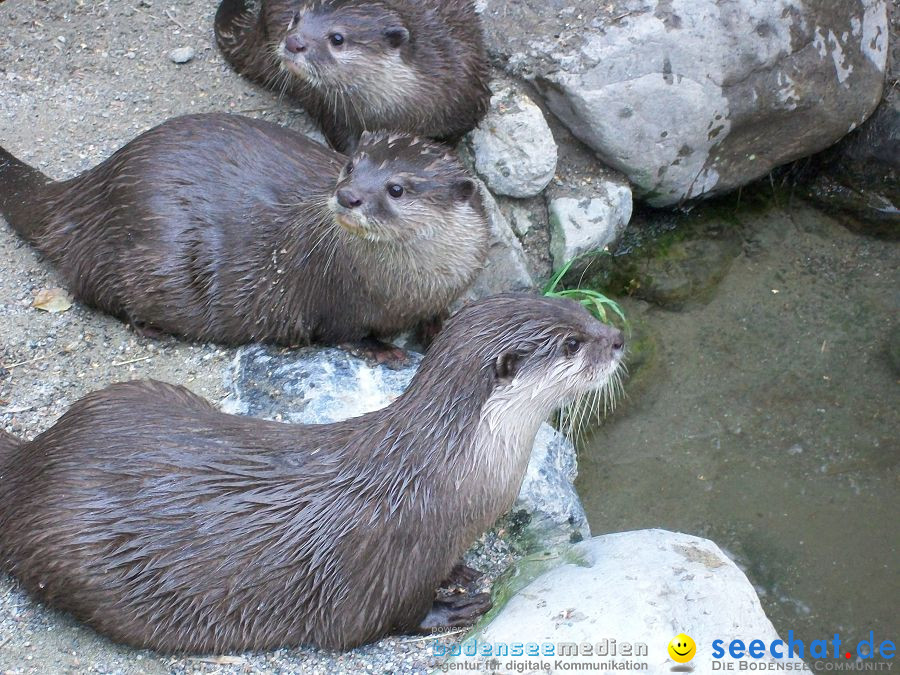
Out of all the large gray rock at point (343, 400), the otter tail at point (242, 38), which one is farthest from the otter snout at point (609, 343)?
the otter tail at point (242, 38)

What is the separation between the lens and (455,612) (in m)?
2.61

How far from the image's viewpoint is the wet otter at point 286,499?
233 centimetres

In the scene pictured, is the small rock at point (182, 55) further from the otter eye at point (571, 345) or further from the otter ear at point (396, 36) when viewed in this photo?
the otter eye at point (571, 345)

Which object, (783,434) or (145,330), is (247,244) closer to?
(145,330)

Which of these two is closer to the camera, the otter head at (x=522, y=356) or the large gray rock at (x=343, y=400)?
the otter head at (x=522, y=356)

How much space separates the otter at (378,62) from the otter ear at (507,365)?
1.71m

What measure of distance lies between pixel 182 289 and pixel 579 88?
1.72 meters

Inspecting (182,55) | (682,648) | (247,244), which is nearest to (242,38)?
(182,55)

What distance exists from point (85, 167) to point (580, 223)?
1861 mm

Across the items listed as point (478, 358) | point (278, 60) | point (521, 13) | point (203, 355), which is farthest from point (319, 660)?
point (521, 13)

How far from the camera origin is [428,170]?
320cm

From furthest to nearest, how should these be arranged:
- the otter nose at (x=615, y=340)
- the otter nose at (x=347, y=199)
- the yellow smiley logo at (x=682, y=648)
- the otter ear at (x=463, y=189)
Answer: the otter ear at (x=463, y=189), the otter nose at (x=347, y=199), the otter nose at (x=615, y=340), the yellow smiley logo at (x=682, y=648)

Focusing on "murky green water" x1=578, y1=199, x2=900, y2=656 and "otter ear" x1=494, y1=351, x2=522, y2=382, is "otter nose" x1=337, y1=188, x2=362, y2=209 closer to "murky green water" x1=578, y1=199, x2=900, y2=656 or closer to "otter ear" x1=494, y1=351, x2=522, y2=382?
"otter ear" x1=494, y1=351, x2=522, y2=382

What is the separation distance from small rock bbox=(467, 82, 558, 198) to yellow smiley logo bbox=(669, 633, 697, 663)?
222 centimetres
